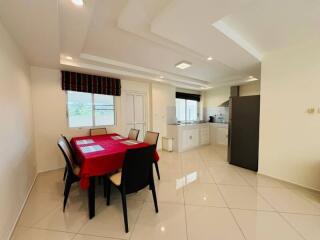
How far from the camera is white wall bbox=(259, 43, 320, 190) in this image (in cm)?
238

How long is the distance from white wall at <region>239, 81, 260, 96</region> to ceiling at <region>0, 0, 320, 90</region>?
2.53 metres

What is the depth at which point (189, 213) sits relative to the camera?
1.92 meters

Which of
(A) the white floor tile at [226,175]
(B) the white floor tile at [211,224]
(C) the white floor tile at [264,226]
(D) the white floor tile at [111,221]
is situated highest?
(A) the white floor tile at [226,175]

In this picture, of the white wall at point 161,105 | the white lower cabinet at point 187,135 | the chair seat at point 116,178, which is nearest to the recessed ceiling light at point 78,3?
the chair seat at point 116,178

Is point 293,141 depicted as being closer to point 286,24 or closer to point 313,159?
point 313,159

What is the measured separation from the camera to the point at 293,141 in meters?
2.61

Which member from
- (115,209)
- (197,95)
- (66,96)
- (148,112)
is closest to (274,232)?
(115,209)

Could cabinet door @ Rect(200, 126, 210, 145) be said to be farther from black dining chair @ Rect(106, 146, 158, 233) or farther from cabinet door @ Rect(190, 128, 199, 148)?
black dining chair @ Rect(106, 146, 158, 233)

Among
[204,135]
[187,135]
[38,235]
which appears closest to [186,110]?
[204,135]

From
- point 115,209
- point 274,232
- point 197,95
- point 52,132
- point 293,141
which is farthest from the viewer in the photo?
point 197,95

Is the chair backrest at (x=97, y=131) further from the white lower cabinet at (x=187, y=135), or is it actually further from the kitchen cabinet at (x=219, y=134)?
the kitchen cabinet at (x=219, y=134)

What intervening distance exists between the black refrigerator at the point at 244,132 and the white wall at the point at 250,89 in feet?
7.95

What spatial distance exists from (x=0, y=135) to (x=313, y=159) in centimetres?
429

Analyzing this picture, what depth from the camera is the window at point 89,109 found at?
362cm
